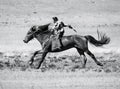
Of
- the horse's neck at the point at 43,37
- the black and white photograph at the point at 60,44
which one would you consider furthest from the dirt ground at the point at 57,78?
the horse's neck at the point at 43,37

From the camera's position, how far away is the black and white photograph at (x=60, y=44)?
579 inches

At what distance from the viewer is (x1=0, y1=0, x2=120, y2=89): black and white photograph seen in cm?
1472

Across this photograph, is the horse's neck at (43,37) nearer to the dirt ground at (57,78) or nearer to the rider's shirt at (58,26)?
the rider's shirt at (58,26)

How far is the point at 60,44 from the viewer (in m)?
18.8

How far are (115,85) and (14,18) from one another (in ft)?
98.8

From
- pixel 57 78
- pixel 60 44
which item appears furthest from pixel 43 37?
pixel 57 78

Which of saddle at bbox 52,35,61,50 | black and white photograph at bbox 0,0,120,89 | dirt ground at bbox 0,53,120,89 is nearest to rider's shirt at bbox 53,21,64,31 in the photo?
black and white photograph at bbox 0,0,120,89

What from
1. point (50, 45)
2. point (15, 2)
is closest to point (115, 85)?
point (50, 45)

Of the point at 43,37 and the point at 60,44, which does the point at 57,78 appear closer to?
the point at 60,44

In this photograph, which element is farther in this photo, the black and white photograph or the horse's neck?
the horse's neck

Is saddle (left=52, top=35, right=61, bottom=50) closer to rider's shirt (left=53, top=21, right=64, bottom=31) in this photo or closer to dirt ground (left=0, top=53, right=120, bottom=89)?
rider's shirt (left=53, top=21, right=64, bottom=31)

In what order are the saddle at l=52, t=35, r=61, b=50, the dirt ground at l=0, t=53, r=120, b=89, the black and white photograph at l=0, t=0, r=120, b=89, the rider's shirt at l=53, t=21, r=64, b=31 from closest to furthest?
1. the dirt ground at l=0, t=53, r=120, b=89
2. the black and white photograph at l=0, t=0, r=120, b=89
3. the rider's shirt at l=53, t=21, r=64, b=31
4. the saddle at l=52, t=35, r=61, b=50

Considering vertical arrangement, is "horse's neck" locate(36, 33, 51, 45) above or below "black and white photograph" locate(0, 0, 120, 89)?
above

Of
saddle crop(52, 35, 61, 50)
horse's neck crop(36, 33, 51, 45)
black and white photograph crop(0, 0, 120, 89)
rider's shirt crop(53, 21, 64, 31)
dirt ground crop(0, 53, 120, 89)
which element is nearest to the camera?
dirt ground crop(0, 53, 120, 89)
